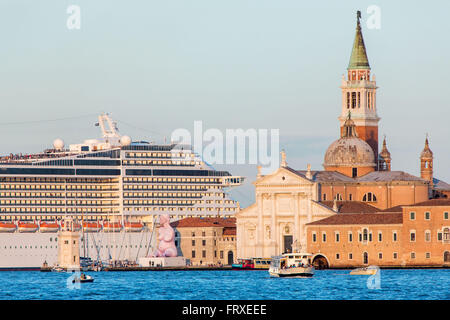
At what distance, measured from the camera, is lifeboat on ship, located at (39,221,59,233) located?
4313 inches

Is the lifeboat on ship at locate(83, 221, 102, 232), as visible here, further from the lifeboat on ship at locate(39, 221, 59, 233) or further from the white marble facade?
the white marble facade

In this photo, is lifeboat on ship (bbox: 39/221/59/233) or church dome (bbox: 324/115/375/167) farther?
church dome (bbox: 324/115/375/167)

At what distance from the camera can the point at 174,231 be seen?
113 metres

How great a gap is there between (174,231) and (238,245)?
520 centimetres

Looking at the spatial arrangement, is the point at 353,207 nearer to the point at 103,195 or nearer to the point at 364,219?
the point at 364,219

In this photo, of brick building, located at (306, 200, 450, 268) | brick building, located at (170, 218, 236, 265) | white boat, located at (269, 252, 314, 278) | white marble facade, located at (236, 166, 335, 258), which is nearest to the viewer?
white boat, located at (269, 252, 314, 278)

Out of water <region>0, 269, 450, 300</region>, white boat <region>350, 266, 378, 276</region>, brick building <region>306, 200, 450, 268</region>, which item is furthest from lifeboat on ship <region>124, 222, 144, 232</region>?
white boat <region>350, 266, 378, 276</region>

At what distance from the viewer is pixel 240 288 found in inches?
2763

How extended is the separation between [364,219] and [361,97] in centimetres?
2273

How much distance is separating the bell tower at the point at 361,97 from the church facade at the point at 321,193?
205 cm

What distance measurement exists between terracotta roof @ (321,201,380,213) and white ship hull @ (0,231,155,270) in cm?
1560

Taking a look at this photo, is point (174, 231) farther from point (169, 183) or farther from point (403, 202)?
point (403, 202)

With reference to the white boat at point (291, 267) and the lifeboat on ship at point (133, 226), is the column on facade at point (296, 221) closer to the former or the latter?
the lifeboat on ship at point (133, 226)
